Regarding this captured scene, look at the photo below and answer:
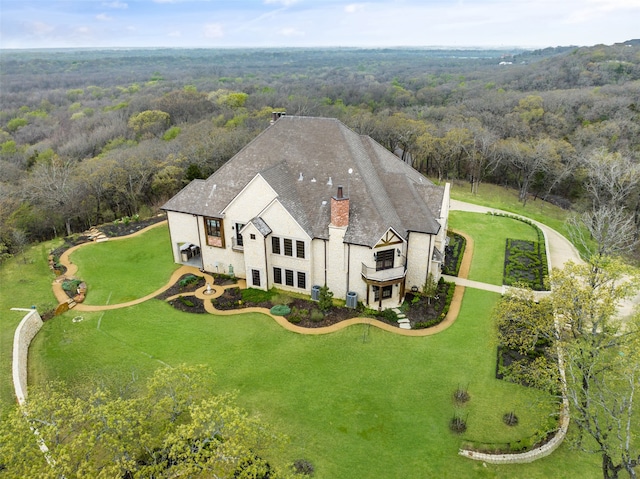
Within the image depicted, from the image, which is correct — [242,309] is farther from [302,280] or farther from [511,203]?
[511,203]

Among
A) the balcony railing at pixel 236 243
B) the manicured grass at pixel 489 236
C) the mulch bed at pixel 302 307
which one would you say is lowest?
the manicured grass at pixel 489 236

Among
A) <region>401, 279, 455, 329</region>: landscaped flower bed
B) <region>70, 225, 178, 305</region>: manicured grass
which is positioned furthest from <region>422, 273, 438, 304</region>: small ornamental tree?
<region>70, 225, 178, 305</region>: manicured grass

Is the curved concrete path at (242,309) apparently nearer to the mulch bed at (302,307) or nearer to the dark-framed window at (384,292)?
the mulch bed at (302,307)

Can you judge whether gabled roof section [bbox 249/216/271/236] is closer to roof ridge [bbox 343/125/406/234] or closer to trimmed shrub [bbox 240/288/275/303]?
trimmed shrub [bbox 240/288/275/303]

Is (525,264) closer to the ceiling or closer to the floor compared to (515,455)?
closer to the floor

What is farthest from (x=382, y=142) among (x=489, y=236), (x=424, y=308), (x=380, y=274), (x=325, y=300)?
(x=325, y=300)

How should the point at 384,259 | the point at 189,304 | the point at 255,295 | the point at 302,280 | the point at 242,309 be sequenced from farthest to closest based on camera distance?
the point at 302,280
the point at 255,295
the point at 189,304
the point at 242,309
the point at 384,259

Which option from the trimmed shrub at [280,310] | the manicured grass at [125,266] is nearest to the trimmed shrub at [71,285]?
the manicured grass at [125,266]
